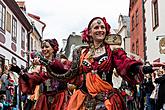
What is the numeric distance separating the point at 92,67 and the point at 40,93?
1769mm

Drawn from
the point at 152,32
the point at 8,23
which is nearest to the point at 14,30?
the point at 8,23

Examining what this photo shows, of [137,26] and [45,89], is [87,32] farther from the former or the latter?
[137,26]

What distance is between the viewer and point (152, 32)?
2017cm

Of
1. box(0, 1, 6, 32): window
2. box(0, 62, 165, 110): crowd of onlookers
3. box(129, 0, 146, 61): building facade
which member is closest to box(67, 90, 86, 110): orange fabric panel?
box(0, 62, 165, 110): crowd of onlookers

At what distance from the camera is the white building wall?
17.9m

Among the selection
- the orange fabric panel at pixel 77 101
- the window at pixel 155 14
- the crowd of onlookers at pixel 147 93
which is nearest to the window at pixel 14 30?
the window at pixel 155 14

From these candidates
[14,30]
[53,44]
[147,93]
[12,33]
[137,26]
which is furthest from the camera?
[137,26]

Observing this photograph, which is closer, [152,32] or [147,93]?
[147,93]

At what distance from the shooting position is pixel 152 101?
9414 millimetres

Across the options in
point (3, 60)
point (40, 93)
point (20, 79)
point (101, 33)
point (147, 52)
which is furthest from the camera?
point (147, 52)

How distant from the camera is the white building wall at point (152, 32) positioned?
17.9 m

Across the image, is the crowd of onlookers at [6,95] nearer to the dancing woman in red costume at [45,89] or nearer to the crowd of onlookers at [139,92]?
the crowd of onlookers at [139,92]

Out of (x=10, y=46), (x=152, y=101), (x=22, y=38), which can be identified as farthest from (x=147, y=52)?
(x=152, y=101)

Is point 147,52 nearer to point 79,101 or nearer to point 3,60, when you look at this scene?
point 3,60
